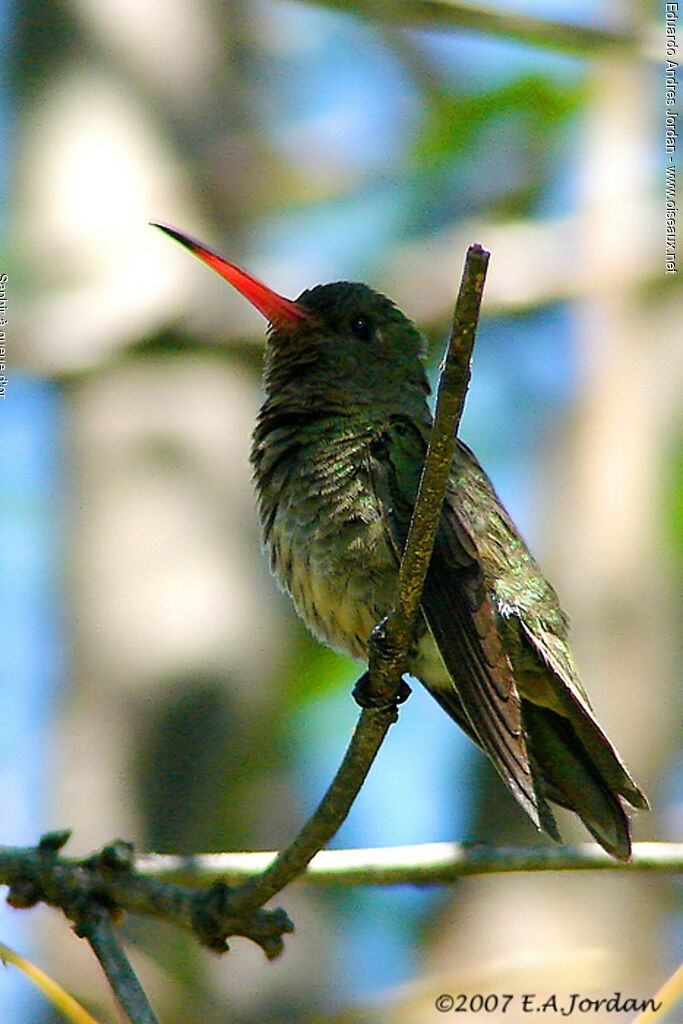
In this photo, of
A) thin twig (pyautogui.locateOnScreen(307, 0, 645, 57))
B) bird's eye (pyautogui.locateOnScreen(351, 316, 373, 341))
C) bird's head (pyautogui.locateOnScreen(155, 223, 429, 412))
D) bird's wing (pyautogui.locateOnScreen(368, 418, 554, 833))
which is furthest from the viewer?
bird's eye (pyautogui.locateOnScreen(351, 316, 373, 341))

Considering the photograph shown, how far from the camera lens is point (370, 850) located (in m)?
2.49

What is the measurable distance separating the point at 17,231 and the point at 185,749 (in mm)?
2457

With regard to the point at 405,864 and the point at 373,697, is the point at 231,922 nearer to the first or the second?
the point at 405,864

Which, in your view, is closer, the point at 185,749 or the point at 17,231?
the point at 185,749

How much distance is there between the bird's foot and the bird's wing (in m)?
0.20

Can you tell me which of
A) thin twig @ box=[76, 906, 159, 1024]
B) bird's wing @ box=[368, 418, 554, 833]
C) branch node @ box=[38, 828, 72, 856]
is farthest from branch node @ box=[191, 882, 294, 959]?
bird's wing @ box=[368, 418, 554, 833]

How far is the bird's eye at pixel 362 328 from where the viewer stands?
444cm

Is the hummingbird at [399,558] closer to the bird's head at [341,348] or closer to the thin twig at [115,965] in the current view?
the bird's head at [341,348]

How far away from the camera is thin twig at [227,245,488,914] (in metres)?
2.04

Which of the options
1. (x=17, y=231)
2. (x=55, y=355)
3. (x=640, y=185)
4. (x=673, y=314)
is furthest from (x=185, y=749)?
(x=640, y=185)

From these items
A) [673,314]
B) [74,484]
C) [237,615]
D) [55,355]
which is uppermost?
[673,314]

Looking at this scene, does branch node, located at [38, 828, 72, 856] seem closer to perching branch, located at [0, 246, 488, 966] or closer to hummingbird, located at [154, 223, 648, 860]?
perching branch, located at [0, 246, 488, 966]

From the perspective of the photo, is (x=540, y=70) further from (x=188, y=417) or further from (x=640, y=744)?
(x=640, y=744)

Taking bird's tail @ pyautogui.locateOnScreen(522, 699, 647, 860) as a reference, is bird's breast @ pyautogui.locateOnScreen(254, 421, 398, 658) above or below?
above
